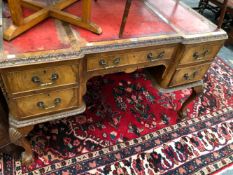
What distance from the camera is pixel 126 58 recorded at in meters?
1.15

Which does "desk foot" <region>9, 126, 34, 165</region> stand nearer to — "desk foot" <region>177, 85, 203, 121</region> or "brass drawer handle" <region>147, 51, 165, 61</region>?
"brass drawer handle" <region>147, 51, 165, 61</region>

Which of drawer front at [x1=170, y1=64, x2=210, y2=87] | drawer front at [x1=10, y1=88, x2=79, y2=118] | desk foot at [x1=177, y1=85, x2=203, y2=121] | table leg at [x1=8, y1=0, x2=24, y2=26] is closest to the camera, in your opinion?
table leg at [x1=8, y1=0, x2=24, y2=26]

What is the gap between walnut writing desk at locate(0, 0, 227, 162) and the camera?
928 mm

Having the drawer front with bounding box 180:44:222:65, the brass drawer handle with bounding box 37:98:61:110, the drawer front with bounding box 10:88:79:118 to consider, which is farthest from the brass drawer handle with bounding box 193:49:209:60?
the brass drawer handle with bounding box 37:98:61:110

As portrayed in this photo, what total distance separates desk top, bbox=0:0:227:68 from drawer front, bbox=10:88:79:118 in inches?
8.8

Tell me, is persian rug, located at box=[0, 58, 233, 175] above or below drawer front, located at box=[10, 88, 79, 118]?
below

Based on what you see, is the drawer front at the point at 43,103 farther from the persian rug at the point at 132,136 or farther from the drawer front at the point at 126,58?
the persian rug at the point at 132,136

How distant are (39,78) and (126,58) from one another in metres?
0.46

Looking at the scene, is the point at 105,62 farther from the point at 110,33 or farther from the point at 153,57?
the point at 153,57

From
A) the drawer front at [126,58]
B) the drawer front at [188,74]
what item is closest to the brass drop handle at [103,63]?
the drawer front at [126,58]

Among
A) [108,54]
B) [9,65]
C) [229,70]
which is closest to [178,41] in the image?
[108,54]

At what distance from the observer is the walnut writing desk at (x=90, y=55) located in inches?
36.5

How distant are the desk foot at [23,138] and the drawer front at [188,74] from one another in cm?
95

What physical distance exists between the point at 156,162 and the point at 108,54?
92cm
